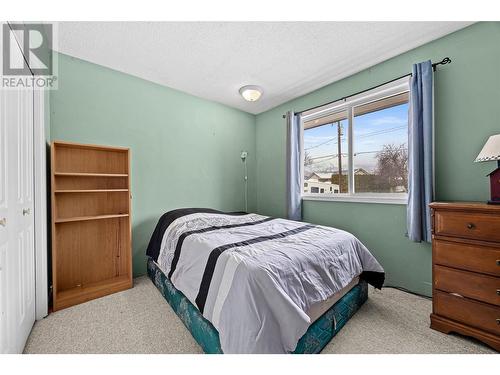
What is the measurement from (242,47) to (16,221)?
2.22m

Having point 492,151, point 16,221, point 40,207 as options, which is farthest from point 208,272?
point 492,151

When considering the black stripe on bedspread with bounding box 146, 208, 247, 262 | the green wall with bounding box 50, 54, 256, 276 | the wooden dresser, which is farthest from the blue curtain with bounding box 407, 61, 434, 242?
the green wall with bounding box 50, 54, 256, 276

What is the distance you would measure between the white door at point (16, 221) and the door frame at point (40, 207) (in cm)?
7

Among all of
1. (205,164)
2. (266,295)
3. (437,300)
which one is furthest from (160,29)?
(437,300)

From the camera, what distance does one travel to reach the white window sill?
2293mm

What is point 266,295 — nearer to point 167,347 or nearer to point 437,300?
point 167,347

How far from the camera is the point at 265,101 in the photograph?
342 centimetres

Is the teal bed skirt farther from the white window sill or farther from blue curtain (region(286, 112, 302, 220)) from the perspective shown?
blue curtain (region(286, 112, 302, 220))

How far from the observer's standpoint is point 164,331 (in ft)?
5.36

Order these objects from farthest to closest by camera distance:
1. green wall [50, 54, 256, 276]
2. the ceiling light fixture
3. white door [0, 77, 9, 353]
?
the ceiling light fixture
green wall [50, 54, 256, 276]
white door [0, 77, 9, 353]

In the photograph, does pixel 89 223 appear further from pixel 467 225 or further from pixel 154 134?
pixel 467 225

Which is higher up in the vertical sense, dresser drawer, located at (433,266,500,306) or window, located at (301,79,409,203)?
window, located at (301,79,409,203)

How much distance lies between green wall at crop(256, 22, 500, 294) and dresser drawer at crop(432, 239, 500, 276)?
22.7 inches
